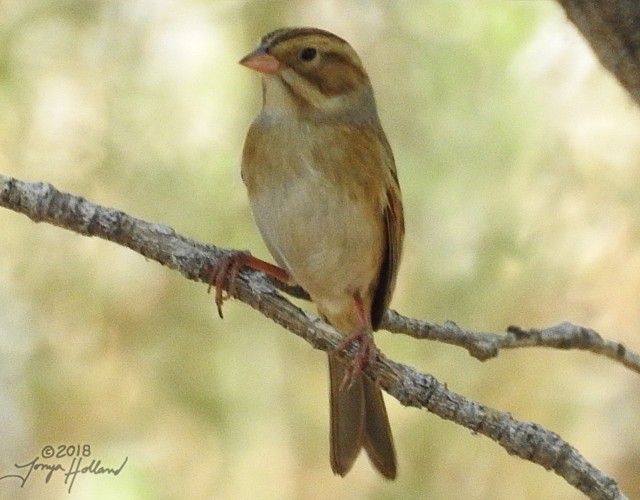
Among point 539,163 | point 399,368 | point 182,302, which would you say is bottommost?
point 399,368

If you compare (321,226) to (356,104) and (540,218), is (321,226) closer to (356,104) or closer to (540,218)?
(356,104)

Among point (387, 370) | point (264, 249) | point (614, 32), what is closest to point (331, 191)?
point (387, 370)

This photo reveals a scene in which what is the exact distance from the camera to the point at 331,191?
2.69 metres

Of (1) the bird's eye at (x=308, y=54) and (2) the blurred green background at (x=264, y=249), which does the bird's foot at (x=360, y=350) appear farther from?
(2) the blurred green background at (x=264, y=249)

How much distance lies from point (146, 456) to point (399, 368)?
62.9 inches

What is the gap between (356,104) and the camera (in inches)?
113

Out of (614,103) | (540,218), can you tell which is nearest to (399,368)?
(540,218)

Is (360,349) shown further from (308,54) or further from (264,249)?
(264,249)

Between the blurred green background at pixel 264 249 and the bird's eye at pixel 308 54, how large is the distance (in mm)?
1024
